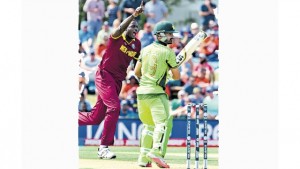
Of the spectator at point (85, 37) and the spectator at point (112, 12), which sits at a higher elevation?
the spectator at point (112, 12)

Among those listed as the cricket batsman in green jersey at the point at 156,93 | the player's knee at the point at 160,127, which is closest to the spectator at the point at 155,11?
the cricket batsman in green jersey at the point at 156,93

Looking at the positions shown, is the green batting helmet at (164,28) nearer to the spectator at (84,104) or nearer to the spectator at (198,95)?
the spectator at (84,104)

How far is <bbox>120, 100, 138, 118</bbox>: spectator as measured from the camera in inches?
648

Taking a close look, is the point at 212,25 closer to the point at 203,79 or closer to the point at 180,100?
the point at 203,79

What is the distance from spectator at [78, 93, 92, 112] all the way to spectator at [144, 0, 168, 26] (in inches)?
70.9

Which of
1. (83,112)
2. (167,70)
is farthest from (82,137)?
(167,70)

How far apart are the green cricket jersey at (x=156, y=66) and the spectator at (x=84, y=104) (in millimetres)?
1951

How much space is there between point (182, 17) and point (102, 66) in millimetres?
3157

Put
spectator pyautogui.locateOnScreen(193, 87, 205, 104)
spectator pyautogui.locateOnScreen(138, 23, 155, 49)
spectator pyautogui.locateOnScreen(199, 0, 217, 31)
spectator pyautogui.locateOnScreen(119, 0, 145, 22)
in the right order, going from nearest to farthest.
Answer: spectator pyautogui.locateOnScreen(138, 23, 155, 49) < spectator pyautogui.locateOnScreen(119, 0, 145, 22) < spectator pyautogui.locateOnScreen(193, 87, 205, 104) < spectator pyautogui.locateOnScreen(199, 0, 217, 31)

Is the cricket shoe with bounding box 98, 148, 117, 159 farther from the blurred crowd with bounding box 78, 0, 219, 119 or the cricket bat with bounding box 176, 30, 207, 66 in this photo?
the cricket bat with bounding box 176, 30, 207, 66

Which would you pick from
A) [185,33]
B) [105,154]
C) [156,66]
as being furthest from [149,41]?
[185,33]

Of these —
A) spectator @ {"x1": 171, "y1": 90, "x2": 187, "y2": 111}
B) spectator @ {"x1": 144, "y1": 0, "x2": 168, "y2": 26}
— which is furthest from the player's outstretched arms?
spectator @ {"x1": 171, "y1": 90, "x2": 187, "y2": 111}

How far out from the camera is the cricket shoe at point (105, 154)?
47.5 feet
